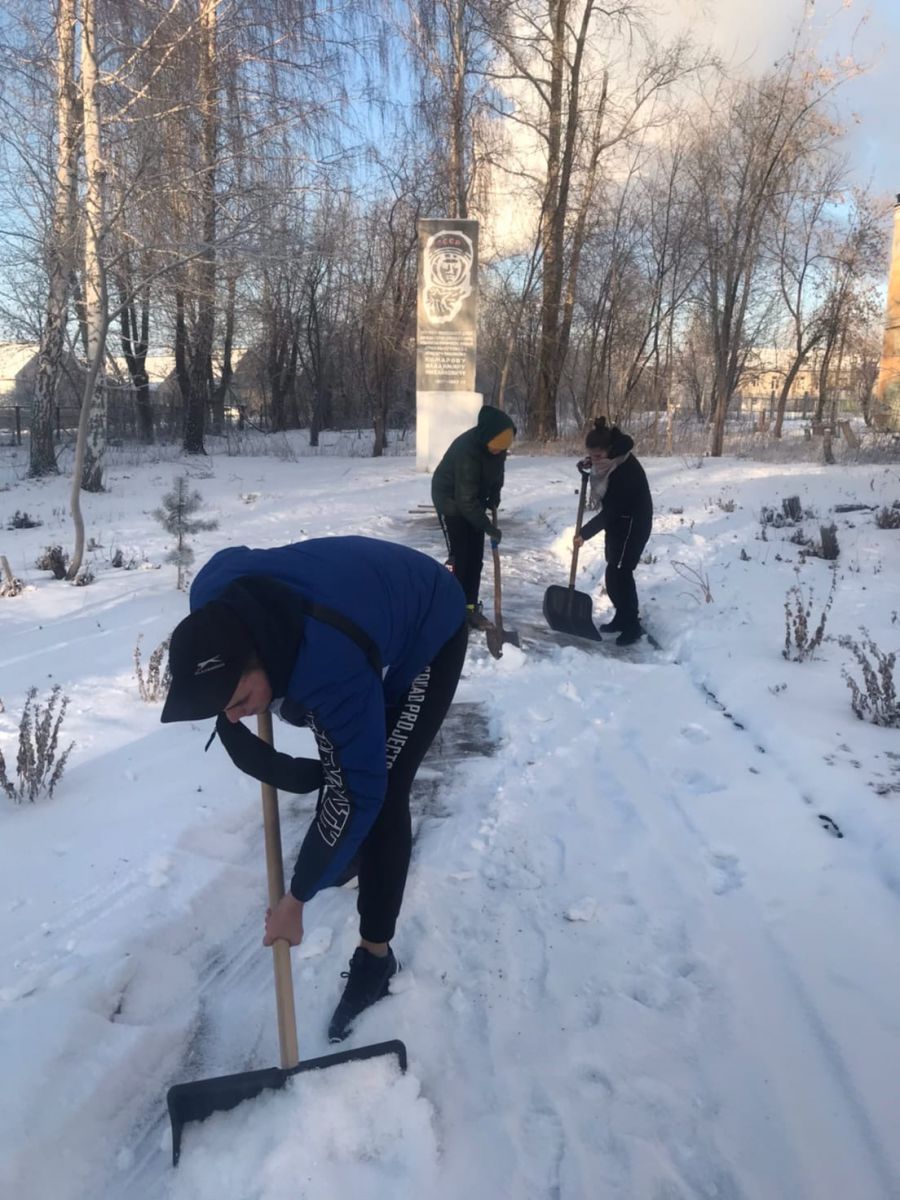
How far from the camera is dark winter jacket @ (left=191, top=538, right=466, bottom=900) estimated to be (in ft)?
5.89

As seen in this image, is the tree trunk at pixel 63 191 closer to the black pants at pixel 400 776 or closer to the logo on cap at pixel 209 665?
the black pants at pixel 400 776

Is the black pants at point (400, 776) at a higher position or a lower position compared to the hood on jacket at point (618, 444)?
lower

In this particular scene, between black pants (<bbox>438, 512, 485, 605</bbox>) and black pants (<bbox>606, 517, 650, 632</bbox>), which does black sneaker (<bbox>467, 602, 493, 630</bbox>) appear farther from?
black pants (<bbox>606, 517, 650, 632</bbox>)

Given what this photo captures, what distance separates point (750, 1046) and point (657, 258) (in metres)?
25.8

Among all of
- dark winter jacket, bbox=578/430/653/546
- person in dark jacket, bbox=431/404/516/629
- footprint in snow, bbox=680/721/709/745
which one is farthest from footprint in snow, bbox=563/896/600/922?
dark winter jacket, bbox=578/430/653/546

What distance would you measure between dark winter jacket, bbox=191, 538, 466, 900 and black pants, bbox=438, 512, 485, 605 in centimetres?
424

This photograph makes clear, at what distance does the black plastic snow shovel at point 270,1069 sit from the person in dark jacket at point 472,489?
146 inches

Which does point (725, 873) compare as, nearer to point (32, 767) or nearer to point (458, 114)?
point (32, 767)

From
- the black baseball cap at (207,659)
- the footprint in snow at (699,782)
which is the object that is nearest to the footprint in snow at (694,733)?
the footprint in snow at (699,782)

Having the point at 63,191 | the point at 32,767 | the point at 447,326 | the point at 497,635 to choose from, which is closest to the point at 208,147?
the point at 63,191

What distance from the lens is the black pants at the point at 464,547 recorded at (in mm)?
6551

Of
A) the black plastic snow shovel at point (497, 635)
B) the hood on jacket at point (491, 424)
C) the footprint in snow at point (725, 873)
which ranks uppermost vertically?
the hood on jacket at point (491, 424)

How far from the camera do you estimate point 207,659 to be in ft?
5.43

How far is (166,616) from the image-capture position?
663cm
